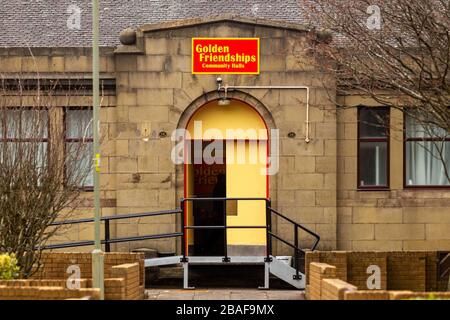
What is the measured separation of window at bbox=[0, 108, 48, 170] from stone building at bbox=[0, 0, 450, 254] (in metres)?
3.88

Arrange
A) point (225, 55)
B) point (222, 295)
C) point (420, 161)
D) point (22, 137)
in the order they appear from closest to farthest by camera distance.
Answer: point (22, 137) → point (222, 295) → point (225, 55) → point (420, 161)

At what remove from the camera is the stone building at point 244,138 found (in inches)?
756

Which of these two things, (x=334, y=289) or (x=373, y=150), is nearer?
(x=334, y=289)

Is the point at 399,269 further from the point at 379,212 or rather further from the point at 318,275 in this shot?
the point at 318,275

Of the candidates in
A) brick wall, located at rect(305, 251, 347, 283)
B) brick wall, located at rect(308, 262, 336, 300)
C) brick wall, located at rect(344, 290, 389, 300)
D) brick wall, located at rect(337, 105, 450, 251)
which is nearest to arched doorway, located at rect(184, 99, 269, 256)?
brick wall, located at rect(337, 105, 450, 251)

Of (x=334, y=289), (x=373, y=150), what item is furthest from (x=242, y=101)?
(x=334, y=289)

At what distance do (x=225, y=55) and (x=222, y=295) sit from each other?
6.49 m

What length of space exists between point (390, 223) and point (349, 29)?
5.74 m

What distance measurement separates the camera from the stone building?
1920 centimetres

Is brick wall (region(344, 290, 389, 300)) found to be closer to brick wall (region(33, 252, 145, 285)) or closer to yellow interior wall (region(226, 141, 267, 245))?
brick wall (region(33, 252, 145, 285))

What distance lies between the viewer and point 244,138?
19.6 meters

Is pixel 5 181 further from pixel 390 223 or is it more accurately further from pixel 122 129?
pixel 390 223

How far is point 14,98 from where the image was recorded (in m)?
18.4

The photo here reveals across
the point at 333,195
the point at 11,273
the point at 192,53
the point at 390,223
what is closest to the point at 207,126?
the point at 192,53
